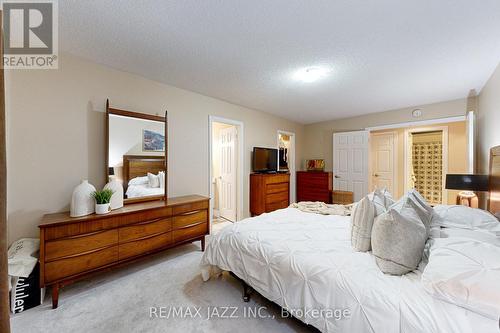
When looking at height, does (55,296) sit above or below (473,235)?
below

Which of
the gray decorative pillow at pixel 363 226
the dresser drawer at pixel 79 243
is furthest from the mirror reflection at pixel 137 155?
the gray decorative pillow at pixel 363 226

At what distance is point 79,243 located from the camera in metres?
1.86

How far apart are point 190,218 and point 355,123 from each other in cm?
427

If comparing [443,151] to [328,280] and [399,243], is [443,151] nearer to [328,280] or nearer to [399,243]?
[399,243]

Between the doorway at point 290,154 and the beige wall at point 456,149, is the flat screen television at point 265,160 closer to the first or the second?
the doorway at point 290,154

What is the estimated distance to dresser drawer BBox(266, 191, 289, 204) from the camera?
427cm

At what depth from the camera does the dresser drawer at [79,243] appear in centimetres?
174

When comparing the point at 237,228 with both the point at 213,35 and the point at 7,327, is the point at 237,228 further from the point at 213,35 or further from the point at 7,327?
the point at 213,35

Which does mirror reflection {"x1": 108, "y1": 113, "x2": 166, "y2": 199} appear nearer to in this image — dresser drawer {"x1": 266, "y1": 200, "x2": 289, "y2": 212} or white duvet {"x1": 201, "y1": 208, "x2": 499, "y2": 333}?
white duvet {"x1": 201, "y1": 208, "x2": 499, "y2": 333}

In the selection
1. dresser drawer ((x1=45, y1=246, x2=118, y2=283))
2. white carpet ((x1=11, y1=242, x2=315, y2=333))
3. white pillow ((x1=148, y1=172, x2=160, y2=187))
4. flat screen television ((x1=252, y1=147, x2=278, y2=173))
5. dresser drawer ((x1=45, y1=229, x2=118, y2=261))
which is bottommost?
white carpet ((x1=11, y1=242, x2=315, y2=333))

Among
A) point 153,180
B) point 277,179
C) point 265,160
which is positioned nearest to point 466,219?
point 277,179

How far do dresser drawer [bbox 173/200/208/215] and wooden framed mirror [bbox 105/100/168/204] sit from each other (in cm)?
40

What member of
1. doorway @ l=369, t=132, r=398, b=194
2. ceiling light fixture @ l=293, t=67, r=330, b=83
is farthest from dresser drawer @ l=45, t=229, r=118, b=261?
doorway @ l=369, t=132, r=398, b=194

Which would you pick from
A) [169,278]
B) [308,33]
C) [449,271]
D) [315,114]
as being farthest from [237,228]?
[315,114]
